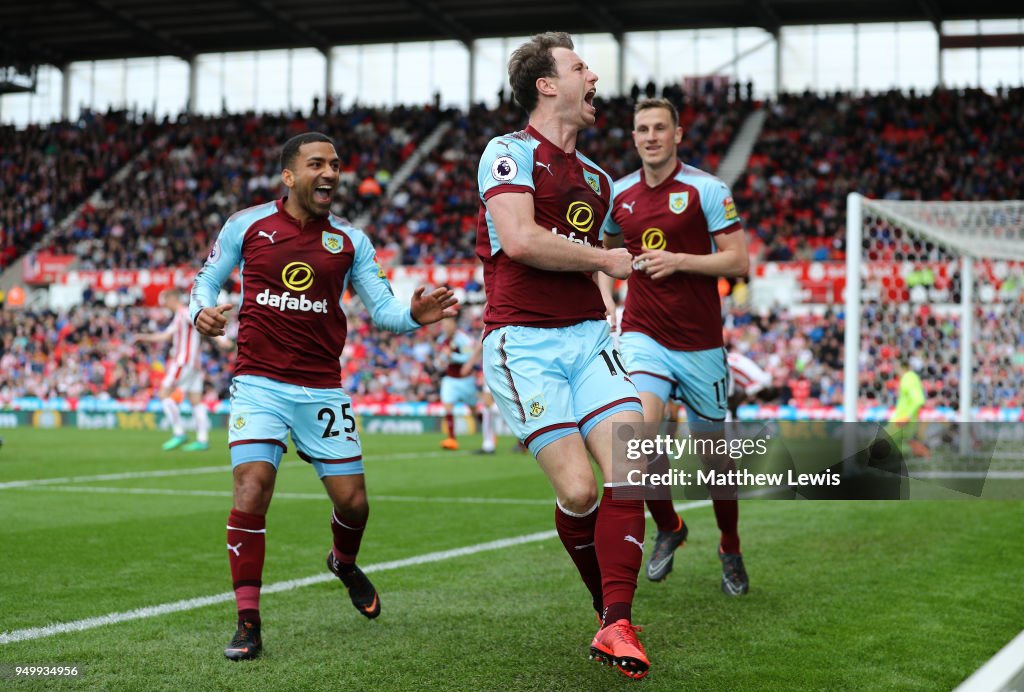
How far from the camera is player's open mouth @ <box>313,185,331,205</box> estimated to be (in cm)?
505

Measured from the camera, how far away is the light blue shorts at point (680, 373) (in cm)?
593

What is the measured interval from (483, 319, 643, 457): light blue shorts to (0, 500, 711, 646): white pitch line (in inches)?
81.0

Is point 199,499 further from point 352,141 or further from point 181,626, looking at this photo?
point 352,141

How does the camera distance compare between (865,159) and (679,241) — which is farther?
(865,159)

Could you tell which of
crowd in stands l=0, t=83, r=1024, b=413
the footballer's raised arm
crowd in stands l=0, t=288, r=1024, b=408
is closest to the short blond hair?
the footballer's raised arm

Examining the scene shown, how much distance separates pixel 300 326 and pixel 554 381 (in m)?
1.46

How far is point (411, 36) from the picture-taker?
1695 inches

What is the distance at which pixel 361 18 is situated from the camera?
40.9 m

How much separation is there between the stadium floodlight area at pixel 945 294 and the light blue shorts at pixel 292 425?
8.57 meters

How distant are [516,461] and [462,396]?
Result: 3447mm

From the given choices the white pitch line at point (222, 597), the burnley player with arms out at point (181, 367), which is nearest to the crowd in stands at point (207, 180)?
the burnley player with arms out at point (181, 367)

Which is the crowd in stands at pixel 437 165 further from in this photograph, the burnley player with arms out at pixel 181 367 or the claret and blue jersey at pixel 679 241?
the claret and blue jersey at pixel 679 241

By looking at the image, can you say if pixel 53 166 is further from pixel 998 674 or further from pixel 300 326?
pixel 998 674

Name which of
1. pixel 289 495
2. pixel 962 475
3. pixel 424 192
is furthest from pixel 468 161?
pixel 289 495
